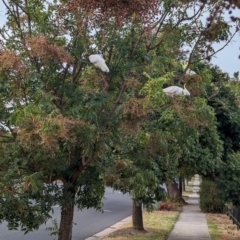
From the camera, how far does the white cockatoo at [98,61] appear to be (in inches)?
316

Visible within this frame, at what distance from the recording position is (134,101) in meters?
8.09

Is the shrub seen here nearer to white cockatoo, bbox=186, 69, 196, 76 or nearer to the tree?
white cockatoo, bbox=186, 69, 196, 76

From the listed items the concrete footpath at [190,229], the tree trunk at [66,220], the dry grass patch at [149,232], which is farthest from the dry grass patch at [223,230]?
the tree trunk at [66,220]

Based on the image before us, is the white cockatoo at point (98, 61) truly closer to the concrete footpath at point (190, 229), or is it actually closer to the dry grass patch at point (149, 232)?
the dry grass patch at point (149, 232)

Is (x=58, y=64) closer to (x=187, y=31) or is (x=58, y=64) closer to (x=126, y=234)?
(x=187, y=31)

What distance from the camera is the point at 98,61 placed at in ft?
26.4

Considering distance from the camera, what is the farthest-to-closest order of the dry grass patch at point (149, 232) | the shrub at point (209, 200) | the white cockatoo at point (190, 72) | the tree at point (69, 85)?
1. the shrub at point (209, 200)
2. the dry grass patch at point (149, 232)
3. the white cockatoo at point (190, 72)
4. the tree at point (69, 85)

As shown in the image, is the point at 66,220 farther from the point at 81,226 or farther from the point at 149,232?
the point at 81,226

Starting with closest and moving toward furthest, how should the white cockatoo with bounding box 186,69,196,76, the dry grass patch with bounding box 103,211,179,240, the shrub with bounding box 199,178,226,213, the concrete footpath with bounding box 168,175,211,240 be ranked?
the white cockatoo with bounding box 186,69,196,76 → the dry grass patch with bounding box 103,211,179,240 → the concrete footpath with bounding box 168,175,211,240 → the shrub with bounding box 199,178,226,213

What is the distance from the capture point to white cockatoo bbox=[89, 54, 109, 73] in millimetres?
8031

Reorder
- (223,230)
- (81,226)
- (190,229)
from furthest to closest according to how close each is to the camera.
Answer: (81,226), (223,230), (190,229)


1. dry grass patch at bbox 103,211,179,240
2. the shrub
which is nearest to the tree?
dry grass patch at bbox 103,211,179,240

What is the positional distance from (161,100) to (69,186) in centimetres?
201

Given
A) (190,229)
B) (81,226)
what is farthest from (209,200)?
(81,226)
